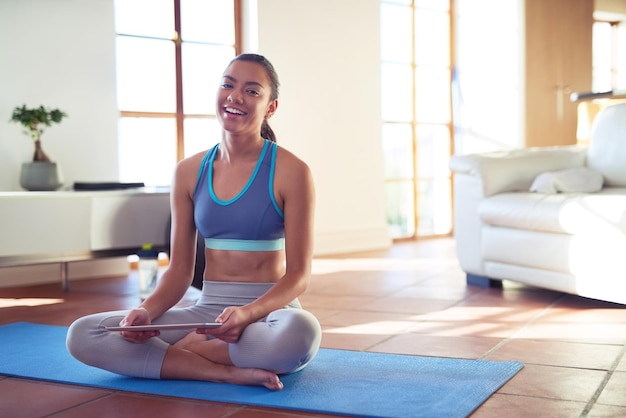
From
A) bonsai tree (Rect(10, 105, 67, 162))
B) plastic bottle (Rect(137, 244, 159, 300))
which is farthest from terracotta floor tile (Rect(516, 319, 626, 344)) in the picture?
bonsai tree (Rect(10, 105, 67, 162))

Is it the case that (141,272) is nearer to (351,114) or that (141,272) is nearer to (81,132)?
(81,132)

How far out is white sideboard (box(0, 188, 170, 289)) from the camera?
150 inches

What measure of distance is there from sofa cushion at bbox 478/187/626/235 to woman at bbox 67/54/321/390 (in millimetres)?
1550

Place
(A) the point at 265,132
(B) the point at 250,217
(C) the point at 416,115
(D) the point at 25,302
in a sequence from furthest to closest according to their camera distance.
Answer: (C) the point at 416,115, (D) the point at 25,302, (A) the point at 265,132, (B) the point at 250,217

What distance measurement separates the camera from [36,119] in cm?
416

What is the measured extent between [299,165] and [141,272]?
1.91m

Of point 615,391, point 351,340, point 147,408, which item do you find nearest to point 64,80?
point 351,340

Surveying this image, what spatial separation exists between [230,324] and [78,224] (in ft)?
7.36

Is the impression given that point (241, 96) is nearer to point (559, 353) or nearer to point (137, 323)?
point (137, 323)

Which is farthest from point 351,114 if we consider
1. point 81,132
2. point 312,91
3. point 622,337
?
point 622,337

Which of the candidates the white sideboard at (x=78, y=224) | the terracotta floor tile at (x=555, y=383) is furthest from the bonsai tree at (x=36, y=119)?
the terracotta floor tile at (x=555, y=383)

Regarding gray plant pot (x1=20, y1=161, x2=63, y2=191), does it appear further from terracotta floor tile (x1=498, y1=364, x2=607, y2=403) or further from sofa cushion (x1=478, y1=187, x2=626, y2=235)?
terracotta floor tile (x1=498, y1=364, x2=607, y2=403)

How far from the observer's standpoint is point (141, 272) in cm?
393

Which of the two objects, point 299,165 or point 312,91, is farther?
point 312,91
